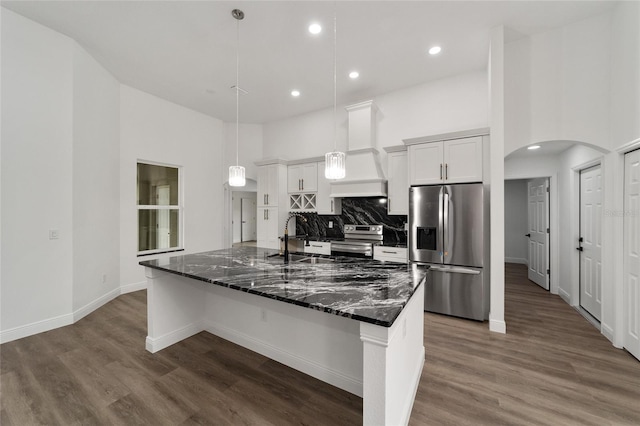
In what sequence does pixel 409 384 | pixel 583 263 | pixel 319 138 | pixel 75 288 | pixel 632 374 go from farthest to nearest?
1. pixel 319 138
2. pixel 583 263
3. pixel 75 288
4. pixel 632 374
5. pixel 409 384

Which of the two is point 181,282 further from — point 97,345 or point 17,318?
point 17,318

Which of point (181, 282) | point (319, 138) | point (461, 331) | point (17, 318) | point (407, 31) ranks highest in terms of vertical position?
point (407, 31)

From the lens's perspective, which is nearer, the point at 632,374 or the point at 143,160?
the point at 632,374

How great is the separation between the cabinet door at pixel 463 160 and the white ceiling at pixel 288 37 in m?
1.21

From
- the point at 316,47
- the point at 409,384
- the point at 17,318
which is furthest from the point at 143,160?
the point at 409,384

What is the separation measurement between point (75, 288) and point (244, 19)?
153 inches

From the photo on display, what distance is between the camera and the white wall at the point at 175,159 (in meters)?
4.44

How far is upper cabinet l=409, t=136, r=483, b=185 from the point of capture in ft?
11.3

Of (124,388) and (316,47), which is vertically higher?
(316,47)

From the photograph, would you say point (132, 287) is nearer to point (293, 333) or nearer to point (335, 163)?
point (293, 333)

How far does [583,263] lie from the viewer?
3727mm

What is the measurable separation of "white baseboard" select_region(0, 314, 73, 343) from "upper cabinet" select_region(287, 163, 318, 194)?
379cm

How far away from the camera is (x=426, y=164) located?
374cm

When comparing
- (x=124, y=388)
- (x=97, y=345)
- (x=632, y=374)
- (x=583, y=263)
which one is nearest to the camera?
(x=124, y=388)
